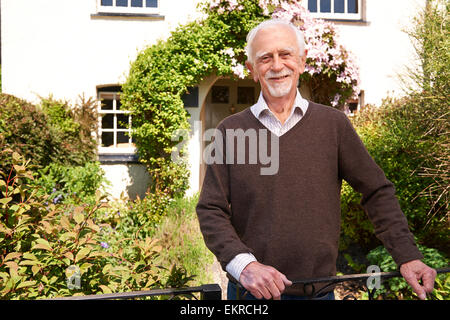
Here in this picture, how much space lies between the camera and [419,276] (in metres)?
1.41

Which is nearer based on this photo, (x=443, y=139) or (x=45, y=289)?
(x=45, y=289)

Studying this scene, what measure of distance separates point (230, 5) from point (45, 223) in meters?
5.43

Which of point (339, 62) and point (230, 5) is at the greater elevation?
point (230, 5)

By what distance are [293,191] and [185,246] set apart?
11.4 feet

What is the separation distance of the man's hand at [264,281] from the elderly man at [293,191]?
213mm

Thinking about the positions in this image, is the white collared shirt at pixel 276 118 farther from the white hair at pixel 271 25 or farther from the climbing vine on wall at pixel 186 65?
the climbing vine on wall at pixel 186 65

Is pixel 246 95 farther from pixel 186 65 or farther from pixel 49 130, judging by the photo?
pixel 49 130

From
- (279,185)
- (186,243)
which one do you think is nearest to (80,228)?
(279,185)

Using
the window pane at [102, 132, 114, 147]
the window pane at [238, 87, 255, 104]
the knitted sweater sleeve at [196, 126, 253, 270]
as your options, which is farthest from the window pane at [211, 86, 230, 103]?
the knitted sweater sleeve at [196, 126, 253, 270]

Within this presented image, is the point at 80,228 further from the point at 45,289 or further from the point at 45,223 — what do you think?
the point at 45,289

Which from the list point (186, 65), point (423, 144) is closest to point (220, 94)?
point (186, 65)

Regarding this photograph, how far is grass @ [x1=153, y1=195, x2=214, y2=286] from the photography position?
436cm

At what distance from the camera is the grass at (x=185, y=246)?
4359mm

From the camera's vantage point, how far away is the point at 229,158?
62.3 inches
